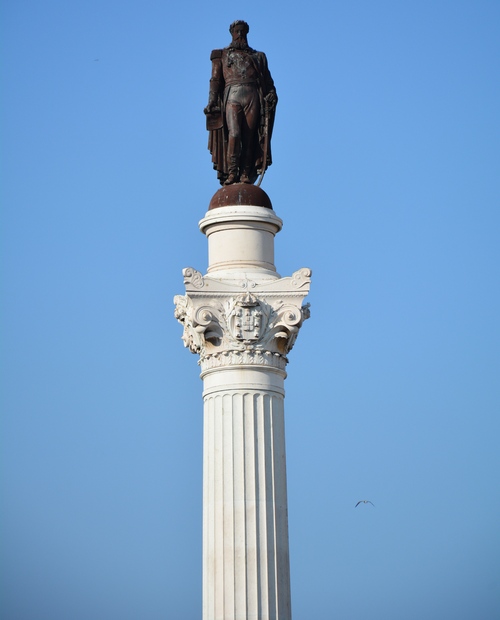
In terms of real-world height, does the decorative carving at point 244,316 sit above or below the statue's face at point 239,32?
below

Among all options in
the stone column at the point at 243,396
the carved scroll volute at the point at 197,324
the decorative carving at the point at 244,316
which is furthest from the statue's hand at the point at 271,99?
the carved scroll volute at the point at 197,324

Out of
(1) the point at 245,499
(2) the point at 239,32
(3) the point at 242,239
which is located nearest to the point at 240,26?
(2) the point at 239,32

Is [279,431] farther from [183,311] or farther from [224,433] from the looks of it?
[183,311]

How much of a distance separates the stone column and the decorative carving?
0.02 metres

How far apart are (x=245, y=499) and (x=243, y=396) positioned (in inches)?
90.5

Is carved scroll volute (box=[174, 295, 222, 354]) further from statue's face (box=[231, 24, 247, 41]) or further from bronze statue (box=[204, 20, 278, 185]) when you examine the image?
statue's face (box=[231, 24, 247, 41])

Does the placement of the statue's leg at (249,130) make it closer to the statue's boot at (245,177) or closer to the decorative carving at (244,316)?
the statue's boot at (245,177)

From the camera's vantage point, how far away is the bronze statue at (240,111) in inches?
1291

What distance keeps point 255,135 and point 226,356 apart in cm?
573

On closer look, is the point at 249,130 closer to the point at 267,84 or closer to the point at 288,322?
the point at 267,84

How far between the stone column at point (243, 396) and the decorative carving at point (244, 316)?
22mm

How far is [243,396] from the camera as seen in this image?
99.6ft

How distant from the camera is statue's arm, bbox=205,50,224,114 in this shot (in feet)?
108

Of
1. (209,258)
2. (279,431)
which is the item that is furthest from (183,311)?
(279,431)
